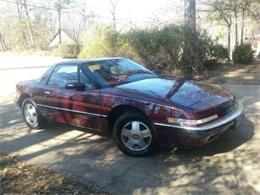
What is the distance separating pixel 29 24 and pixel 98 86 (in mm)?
38698

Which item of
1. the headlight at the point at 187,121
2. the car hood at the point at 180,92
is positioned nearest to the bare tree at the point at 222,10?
the car hood at the point at 180,92

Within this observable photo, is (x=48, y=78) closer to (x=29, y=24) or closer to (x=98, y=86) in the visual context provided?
(x=98, y=86)

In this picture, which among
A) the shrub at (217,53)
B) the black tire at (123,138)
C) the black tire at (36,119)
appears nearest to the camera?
the black tire at (123,138)

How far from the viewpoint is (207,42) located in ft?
40.9

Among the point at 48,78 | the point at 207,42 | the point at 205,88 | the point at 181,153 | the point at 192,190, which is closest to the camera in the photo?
the point at 192,190

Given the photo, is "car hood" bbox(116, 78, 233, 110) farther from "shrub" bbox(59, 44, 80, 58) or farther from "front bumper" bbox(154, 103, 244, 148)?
"shrub" bbox(59, 44, 80, 58)

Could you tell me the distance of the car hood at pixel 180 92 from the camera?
16.5 ft

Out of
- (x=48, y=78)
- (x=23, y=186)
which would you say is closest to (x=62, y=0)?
(x=48, y=78)

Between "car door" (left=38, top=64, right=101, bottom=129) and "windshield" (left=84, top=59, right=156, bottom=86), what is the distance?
0.24 meters

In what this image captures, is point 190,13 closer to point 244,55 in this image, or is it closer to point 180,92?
point 244,55

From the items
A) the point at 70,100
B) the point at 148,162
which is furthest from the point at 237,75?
the point at 148,162

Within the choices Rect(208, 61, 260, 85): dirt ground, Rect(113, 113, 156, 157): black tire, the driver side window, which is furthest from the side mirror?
Rect(208, 61, 260, 85): dirt ground

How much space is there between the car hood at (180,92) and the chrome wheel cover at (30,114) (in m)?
2.31

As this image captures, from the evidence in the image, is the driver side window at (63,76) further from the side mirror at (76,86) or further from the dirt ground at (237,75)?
the dirt ground at (237,75)
